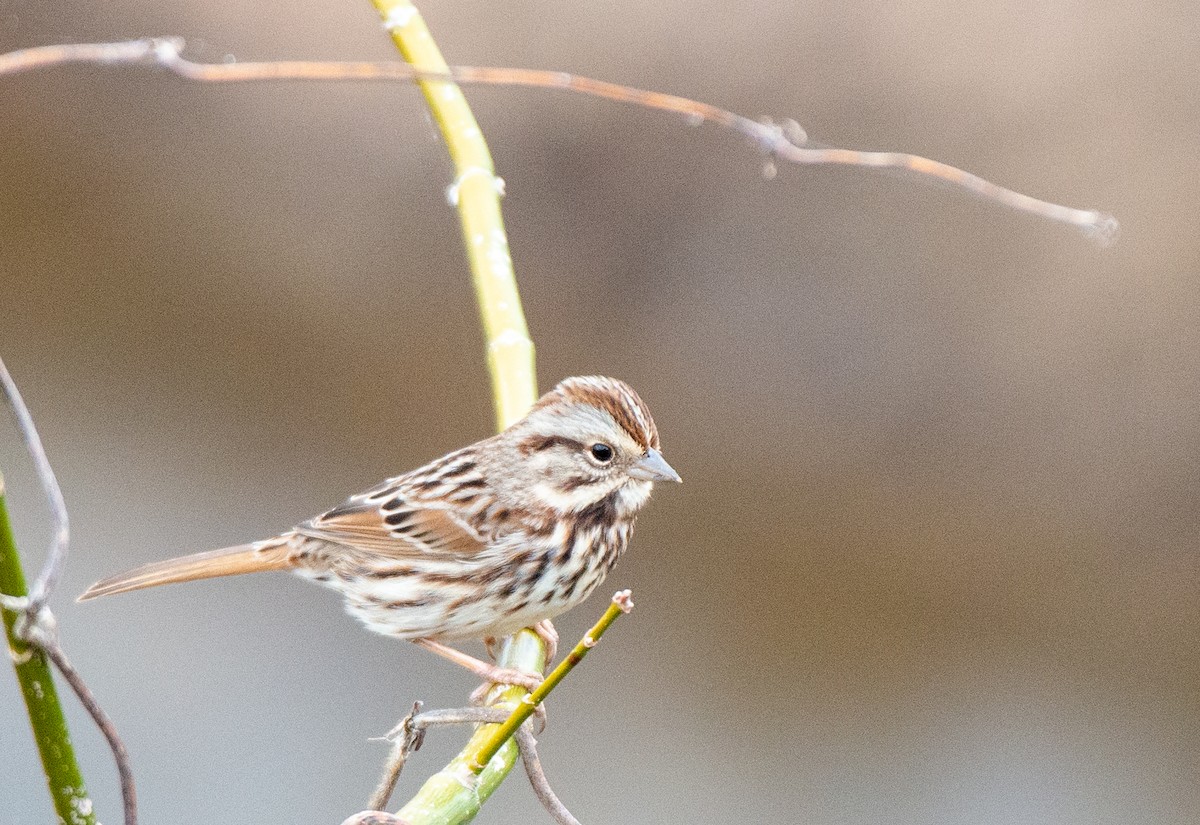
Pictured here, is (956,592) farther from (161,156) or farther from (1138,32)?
(161,156)

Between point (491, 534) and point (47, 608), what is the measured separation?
1682 millimetres

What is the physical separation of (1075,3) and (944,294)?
109 cm

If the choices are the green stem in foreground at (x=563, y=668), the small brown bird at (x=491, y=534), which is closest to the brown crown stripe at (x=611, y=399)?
the small brown bird at (x=491, y=534)

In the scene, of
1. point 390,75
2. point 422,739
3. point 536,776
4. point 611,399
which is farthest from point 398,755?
point 611,399

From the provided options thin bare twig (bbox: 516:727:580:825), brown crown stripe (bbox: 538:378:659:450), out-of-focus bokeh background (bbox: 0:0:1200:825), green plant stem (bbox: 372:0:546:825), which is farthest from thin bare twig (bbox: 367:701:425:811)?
out-of-focus bokeh background (bbox: 0:0:1200:825)

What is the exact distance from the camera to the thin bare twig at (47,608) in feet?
3.54

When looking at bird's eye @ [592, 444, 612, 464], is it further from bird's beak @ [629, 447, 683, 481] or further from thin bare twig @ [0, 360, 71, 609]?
thin bare twig @ [0, 360, 71, 609]

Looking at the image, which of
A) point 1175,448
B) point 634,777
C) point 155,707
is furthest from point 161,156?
point 1175,448

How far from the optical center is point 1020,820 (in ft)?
15.9

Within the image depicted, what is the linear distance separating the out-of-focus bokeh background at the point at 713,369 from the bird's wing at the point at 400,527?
1.75 metres

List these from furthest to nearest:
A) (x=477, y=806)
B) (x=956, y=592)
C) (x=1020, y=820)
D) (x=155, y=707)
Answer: (x=956, y=592), (x=1020, y=820), (x=155, y=707), (x=477, y=806)

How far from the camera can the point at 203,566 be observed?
279 cm

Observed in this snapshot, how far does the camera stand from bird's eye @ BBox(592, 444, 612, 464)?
258cm

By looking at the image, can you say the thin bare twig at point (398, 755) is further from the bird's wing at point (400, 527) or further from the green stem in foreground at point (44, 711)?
the bird's wing at point (400, 527)
